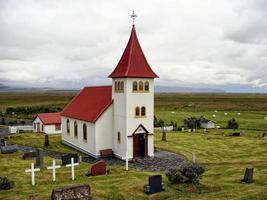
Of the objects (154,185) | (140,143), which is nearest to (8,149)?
(140,143)

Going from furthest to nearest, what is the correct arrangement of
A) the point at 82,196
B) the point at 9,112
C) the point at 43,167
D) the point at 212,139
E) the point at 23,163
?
the point at 9,112
the point at 212,139
the point at 23,163
the point at 43,167
the point at 82,196

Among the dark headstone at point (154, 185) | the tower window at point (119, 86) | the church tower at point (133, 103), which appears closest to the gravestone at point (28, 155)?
the church tower at point (133, 103)

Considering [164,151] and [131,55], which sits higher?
[131,55]

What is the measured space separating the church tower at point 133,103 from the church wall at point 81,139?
93.0 inches

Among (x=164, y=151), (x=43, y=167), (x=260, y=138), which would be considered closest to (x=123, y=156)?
(x=164, y=151)

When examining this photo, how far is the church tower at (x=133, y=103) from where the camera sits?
33406 mm

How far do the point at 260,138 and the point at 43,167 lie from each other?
3137 cm

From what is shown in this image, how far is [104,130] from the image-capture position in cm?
3522

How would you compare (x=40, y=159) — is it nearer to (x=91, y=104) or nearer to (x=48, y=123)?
(x=91, y=104)

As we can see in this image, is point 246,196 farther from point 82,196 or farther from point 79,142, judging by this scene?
point 79,142

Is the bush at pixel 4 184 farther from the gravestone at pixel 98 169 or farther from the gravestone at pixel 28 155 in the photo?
the gravestone at pixel 28 155

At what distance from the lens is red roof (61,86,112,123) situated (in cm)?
3575

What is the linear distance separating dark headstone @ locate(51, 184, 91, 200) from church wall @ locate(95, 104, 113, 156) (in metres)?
16.1

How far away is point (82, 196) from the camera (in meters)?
18.5
